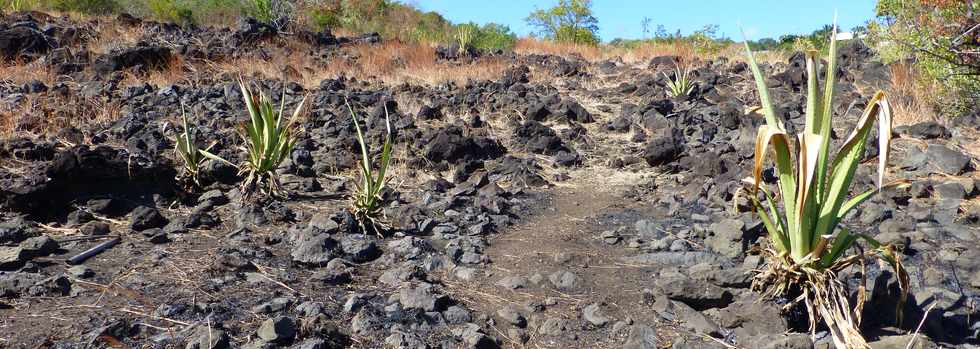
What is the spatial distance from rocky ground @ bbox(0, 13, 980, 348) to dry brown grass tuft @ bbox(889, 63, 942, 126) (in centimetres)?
35

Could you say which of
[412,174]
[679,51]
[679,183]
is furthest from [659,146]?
[679,51]

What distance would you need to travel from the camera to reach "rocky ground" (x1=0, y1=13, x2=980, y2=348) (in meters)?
2.60

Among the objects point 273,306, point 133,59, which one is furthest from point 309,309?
point 133,59

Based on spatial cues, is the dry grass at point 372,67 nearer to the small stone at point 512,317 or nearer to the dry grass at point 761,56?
the dry grass at point 761,56

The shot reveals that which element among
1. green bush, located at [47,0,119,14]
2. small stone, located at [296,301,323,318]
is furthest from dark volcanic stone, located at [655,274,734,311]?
green bush, located at [47,0,119,14]

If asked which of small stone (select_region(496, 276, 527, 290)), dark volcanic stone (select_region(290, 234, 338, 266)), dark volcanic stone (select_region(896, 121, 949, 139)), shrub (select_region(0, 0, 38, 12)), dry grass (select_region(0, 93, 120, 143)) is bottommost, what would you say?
small stone (select_region(496, 276, 527, 290))

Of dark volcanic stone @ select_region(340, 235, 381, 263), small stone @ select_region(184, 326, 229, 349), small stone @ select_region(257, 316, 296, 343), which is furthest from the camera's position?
dark volcanic stone @ select_region(340, 235, 381, 263)

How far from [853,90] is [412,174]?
544cm

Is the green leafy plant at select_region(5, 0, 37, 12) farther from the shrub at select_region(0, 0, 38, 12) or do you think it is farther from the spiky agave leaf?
the spiky agave leaf

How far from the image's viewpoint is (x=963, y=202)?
4.18m

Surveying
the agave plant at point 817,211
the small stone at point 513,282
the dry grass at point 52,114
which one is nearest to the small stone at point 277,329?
the small stone at point 513,282

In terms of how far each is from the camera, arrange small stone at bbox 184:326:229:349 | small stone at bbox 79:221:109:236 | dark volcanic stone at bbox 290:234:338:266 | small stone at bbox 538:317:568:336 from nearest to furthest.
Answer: small stone at bbox 184:326:229:349, small stone at bbox 538:317:568:336, dark volcanic stone at bbox 290:234:338:266, small stone at bbox 79:221:109:236

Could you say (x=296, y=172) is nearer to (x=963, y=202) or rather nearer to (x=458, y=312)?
(x=458, y=312)

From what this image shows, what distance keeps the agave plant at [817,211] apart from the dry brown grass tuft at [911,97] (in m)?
4.41
